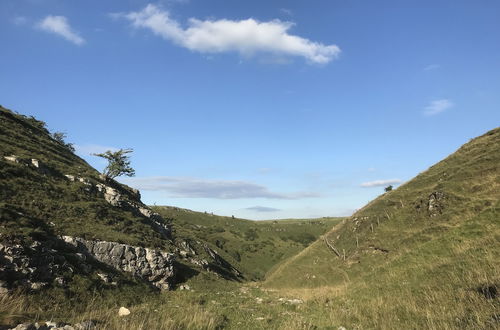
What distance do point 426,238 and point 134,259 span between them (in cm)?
2979

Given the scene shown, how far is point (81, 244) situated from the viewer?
95.9 feet

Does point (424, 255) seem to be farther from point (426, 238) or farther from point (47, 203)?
point (47, 203)

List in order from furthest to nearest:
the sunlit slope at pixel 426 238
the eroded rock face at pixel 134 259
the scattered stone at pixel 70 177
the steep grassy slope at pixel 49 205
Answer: the scattered stone at pixel 70 177
the eroded rock face at pixel 134 259
the steep grassy slope at pixel 49 205
the sunlit slope at pixel 426 238

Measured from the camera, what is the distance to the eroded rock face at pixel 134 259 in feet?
97.1

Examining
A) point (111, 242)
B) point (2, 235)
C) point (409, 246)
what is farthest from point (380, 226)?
point (2, 235)

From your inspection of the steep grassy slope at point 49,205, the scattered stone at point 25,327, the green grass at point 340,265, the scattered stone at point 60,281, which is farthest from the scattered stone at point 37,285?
the scattered stone at point 25,327

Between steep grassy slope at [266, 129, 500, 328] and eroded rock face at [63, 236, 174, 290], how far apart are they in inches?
688

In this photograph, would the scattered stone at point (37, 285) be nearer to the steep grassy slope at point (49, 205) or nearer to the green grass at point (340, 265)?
the green grass at point (340, 265)

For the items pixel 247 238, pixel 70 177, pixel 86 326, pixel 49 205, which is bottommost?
pixel 247 238

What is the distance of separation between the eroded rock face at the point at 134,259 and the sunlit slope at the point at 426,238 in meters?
19.8

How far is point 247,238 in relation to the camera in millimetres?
120062

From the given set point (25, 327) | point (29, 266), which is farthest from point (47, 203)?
point (25, 327)

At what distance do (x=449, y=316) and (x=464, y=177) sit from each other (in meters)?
31.2

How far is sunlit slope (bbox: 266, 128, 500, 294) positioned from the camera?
16.3 meters
